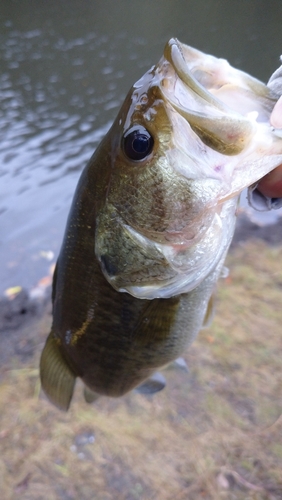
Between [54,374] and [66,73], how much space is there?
11919mm

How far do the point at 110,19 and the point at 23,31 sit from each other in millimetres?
5060

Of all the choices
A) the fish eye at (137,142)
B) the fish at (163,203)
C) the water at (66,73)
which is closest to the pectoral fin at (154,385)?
the fish at (163,203)

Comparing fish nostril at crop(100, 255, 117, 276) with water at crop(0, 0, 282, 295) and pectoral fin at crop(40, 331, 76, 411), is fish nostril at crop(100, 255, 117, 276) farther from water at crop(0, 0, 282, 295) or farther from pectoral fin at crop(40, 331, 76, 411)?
water at crop(0, 0, 282, 295)

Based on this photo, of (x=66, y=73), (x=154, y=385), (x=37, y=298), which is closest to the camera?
(x=154, y=385)

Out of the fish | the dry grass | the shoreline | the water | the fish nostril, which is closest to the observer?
the fish

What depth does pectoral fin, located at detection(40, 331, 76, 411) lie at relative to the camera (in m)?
1.95

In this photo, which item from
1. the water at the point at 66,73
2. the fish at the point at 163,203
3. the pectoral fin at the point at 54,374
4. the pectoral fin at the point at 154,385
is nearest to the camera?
the fish at the point at 163,203

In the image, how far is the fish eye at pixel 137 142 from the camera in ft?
4.05

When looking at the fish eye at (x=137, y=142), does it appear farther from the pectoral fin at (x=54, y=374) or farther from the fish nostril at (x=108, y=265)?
the pectoral fin at (x=54, y=374)

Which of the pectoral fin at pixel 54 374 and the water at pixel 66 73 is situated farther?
the water at pixel 66 73

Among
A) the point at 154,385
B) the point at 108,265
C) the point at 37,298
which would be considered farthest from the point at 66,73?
the point at 108,265

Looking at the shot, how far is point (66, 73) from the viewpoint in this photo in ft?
40.1

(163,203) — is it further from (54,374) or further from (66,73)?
(66,73)

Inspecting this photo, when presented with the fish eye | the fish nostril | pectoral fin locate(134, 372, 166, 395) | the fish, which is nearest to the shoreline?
pectoral fin locate(134, 372, 166, 395)
